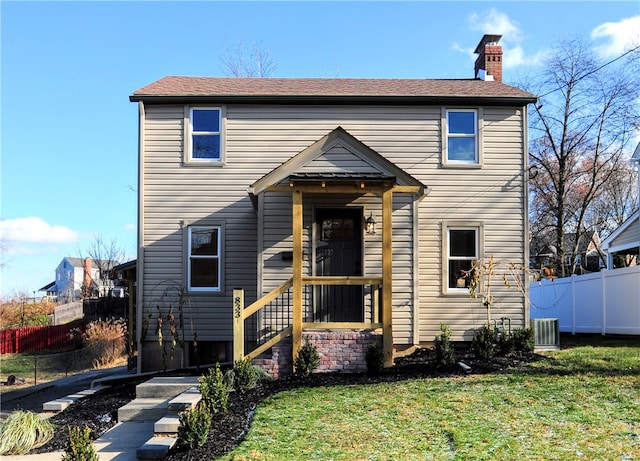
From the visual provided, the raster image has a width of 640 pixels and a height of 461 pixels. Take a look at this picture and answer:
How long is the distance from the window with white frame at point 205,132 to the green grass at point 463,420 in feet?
21.2

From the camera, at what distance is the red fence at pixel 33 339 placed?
2522cm

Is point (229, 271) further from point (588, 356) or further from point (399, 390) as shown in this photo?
point (588, 356)

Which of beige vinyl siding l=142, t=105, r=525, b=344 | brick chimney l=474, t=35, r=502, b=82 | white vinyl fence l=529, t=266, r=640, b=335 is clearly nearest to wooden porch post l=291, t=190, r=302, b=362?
beige vinyl siding l=142, t=105, r=525, b=344

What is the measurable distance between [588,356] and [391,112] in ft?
20.7

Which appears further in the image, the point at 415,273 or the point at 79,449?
the point at 415,273

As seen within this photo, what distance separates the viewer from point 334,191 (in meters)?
11.0

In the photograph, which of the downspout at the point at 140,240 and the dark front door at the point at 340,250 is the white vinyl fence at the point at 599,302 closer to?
the dark front door at the point at 340,250

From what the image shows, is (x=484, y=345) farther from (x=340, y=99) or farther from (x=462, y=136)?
(x=340, y=99)

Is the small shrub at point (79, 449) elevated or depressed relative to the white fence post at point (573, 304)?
depressed

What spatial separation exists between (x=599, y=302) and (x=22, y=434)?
1364 centimetres

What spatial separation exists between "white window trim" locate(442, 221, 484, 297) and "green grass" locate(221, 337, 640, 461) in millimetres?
3668

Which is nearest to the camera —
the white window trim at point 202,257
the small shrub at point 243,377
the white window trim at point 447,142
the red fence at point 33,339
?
the small shrub at point 243,377

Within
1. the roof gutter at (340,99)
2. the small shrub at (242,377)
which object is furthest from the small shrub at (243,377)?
the roof gutter at (340,99)

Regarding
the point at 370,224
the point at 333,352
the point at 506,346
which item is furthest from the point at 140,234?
the point at 506,346
